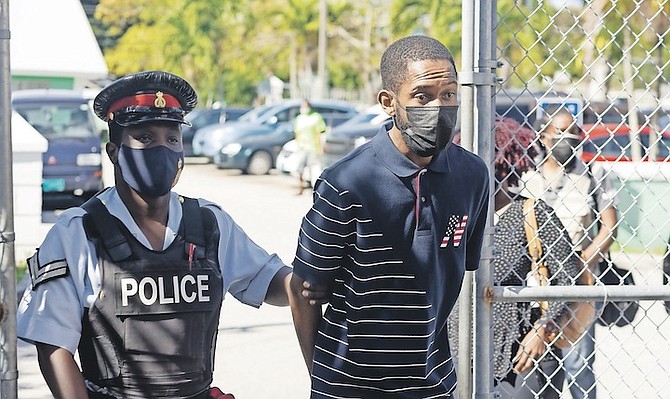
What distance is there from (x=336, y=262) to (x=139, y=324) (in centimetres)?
56

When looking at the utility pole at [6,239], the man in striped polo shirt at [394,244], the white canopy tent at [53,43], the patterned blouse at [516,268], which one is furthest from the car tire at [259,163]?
the man in striped polo shirt at [394,244]

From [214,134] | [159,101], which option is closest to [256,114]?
[214,134]

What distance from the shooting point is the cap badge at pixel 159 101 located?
3061 millimetres

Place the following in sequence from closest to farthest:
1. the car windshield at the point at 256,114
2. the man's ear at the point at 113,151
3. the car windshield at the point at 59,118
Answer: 1. the man's ear at the point at 113,151
2. the car windshield at the point at 59,118
3. the car windshield at the point at 256,114

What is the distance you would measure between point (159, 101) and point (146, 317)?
62 cm

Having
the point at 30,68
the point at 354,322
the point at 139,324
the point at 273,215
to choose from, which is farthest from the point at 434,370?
the point at 30,68

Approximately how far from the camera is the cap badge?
3.06 metres

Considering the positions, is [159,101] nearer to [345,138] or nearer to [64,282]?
[64,282]

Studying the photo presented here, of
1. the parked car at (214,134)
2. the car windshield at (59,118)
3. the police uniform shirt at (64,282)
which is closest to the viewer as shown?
the police uniform shirt at (64,282)

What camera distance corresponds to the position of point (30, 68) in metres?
24.6

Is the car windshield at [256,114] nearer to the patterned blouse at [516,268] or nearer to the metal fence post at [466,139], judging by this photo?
the patterned blouse at [516,268]

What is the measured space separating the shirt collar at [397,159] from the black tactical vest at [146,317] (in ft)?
1.92

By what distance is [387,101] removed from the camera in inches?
120

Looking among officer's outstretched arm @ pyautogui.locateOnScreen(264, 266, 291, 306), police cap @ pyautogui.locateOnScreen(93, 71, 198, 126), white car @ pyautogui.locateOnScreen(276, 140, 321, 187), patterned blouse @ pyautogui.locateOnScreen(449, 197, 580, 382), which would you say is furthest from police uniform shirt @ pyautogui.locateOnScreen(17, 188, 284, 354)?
white car @ pyautogui.locateOnScreen(276, 140, 321, 187)
